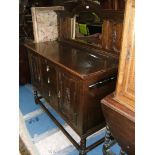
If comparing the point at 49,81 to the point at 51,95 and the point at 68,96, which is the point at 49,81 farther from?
the point at 68,96

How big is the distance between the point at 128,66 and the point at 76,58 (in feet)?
3.23

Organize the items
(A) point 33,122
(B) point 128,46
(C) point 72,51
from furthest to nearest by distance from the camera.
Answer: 1. (A) point 33,122
2. (C) point 72,51
3. (B) point 128,46

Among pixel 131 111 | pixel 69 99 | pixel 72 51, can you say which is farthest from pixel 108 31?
pixel 131 111

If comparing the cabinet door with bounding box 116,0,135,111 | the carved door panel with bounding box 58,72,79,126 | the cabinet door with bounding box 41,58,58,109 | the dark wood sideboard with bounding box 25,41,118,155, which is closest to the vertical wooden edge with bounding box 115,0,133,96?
the cabinet door with bounding box 116,0,135,111

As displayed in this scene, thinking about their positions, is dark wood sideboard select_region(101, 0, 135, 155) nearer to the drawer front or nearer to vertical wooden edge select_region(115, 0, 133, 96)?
vertical wooden edge select_region(115, 0, 133, 96)

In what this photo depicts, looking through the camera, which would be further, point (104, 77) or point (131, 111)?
point (104, 77)

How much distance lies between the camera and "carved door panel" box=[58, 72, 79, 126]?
185cm

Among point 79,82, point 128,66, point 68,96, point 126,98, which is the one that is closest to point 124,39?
point 128,66

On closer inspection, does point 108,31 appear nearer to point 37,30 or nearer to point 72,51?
point 72,51

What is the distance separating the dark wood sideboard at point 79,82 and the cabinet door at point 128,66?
0.42 m

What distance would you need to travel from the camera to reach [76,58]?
7.03 feet
